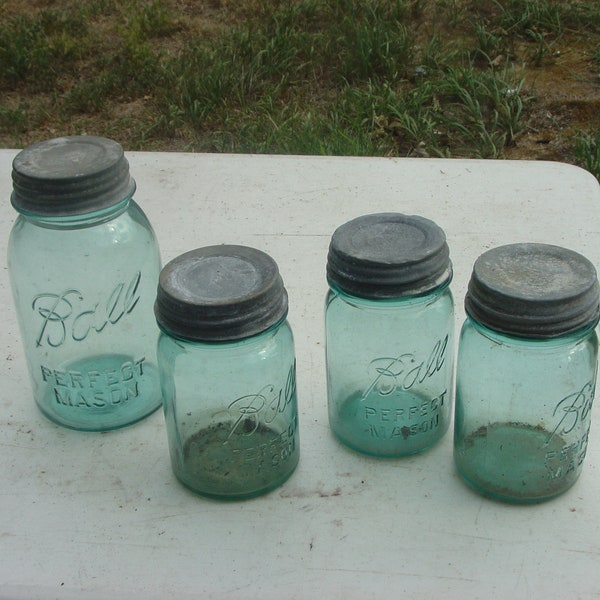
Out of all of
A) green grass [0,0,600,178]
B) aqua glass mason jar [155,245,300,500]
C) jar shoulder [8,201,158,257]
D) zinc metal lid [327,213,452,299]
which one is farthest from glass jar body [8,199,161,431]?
green grass [0,0,600,178]

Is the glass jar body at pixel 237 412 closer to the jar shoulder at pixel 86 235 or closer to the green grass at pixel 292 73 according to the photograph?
the jar shoulder at pixel 86 235

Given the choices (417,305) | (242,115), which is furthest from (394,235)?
(242,115)

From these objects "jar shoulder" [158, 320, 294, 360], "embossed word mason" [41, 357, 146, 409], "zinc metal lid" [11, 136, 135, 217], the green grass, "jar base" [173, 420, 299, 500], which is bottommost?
the green grass

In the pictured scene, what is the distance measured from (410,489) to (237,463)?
169mm

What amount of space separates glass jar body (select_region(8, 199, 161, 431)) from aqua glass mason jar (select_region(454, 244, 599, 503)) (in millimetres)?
345

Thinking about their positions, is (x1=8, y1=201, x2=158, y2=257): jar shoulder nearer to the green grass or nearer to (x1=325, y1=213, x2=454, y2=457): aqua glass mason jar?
(x1=325, y1=213, x2=454, y2=457): aqua glass mason jar

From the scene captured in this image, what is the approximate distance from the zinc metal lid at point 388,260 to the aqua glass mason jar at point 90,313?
24 centimetres

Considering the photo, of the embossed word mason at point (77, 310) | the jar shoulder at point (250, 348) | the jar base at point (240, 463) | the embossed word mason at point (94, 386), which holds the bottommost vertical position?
the embossed word mason at point (94, 386)

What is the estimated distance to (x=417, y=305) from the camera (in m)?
0.98

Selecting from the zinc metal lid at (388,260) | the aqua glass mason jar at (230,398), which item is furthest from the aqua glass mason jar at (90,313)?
the zinc metal lid at (388,260)

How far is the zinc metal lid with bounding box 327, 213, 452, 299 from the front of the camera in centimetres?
87

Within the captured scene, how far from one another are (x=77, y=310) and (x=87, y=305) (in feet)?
0.04

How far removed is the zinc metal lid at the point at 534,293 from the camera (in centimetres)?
82

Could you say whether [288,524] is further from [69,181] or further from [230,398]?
[69,181]
